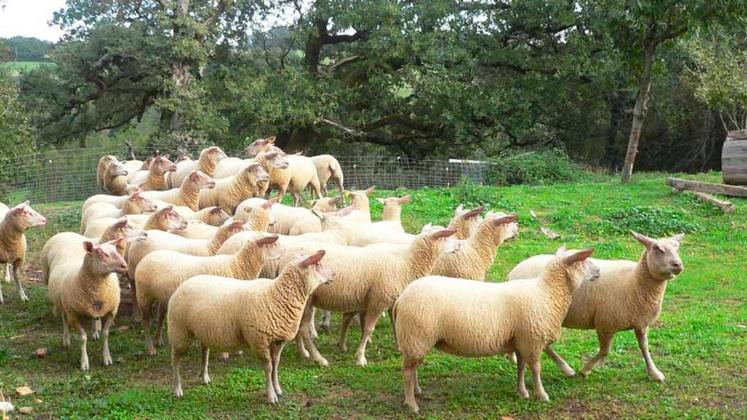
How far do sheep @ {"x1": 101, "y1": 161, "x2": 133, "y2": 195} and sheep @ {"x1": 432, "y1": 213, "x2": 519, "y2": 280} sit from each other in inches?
330

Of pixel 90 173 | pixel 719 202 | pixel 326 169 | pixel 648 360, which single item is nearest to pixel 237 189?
pixel 326 169

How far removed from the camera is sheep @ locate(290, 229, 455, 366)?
25.0 feet

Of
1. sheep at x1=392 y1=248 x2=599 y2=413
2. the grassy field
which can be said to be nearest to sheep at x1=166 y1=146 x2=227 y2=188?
the grassy field

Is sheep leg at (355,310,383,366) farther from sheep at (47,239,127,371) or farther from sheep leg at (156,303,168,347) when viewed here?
sheep at (47,239,127,371)

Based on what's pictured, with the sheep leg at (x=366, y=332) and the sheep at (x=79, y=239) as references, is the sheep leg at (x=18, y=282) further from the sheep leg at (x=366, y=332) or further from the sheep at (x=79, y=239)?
the sheep leg at (x=366, y=332)

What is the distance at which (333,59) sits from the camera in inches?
1055

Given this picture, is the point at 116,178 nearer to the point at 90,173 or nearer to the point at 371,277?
the point at 90,173

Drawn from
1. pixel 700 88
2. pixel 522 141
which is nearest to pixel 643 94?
pixel 700 88

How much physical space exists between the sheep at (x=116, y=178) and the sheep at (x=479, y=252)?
8.39 metres

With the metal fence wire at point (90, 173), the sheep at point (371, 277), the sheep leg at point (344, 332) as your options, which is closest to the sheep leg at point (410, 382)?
the sheep at point (371, 277)

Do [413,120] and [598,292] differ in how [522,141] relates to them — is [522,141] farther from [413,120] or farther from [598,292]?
[598,292]

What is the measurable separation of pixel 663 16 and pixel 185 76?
1425 centimetres

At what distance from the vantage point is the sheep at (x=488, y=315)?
619 cm

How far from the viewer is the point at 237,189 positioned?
11789mm
